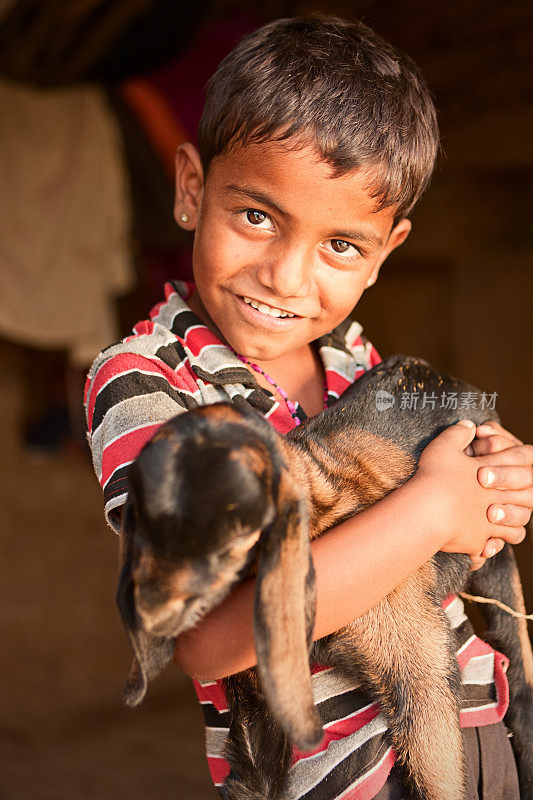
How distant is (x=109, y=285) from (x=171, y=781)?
236cm

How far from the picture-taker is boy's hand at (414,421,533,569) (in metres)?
1.33

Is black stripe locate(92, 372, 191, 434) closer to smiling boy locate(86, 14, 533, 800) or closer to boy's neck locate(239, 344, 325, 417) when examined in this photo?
smiling boy locate(86, 14, 533, 800)

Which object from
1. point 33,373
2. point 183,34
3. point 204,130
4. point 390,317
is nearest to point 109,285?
point 33,373

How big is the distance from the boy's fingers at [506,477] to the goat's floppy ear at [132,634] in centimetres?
62

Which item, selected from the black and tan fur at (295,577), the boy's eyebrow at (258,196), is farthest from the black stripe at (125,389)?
the boy's eyebrow at (258,196)

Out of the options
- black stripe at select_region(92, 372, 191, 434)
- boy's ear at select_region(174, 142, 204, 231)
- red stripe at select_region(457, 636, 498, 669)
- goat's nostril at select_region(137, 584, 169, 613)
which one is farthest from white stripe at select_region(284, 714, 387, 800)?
boy's ear at select_region(174, 142, 204, 231)

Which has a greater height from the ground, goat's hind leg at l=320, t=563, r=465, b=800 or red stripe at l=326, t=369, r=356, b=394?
red stripe at l=326, t=369, r=356, b=394

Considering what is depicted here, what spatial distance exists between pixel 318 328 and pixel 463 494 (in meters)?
0.39

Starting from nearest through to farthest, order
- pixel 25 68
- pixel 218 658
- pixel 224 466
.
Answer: pixel 224 466 → pixel 218 658 → pixel 25 68

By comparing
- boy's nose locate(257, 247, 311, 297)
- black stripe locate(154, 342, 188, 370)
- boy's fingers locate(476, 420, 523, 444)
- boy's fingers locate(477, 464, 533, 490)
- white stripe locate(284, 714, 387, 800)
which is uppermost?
boy's nose locate(257, 247, 311, 297)

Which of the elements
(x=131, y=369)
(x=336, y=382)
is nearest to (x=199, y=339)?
(x=131, y=369)

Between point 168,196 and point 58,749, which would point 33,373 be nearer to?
point 168,196

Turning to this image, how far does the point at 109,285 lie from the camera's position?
4098 millimetres

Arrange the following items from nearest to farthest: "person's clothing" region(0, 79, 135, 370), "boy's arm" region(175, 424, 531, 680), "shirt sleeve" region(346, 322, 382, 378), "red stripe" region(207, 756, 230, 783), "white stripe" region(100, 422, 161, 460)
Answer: "boy's arm" region(175, 424, 531, 680)
"white stripe" region(100, 422, 161, 460)
"red stripe" region(207, 756, 230, 783)
"shirt sleeve" region(346, 322, 382, 378)
"person's clothing" region(0, 79, 135, 370)
